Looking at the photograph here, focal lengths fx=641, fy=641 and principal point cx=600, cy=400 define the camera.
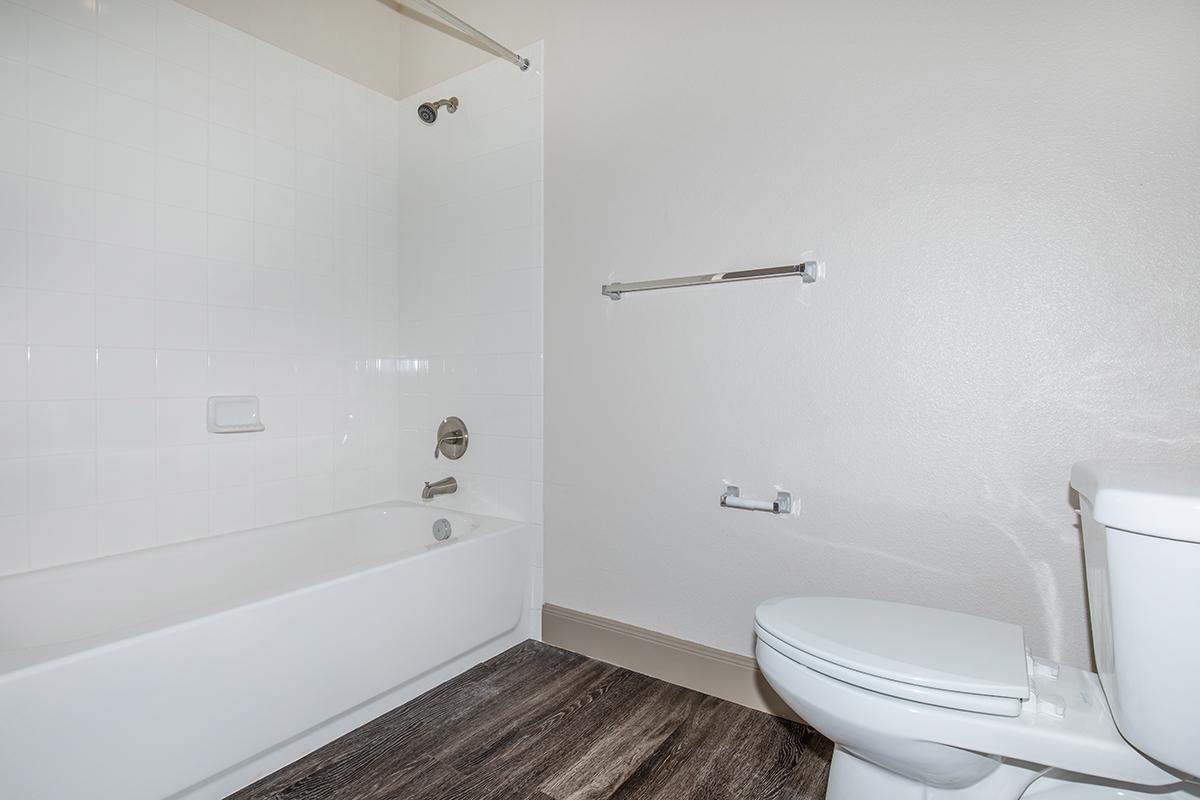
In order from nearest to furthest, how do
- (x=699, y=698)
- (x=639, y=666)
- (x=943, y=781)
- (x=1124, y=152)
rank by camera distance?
(x=943, y=781) < (x=1124, y=152) < (x=699, y=698) < (x=639, y=666)

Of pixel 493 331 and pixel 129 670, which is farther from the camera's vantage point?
pixel 493 331

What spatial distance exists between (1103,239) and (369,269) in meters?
2.41

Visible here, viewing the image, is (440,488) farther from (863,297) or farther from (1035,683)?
(1035,683)

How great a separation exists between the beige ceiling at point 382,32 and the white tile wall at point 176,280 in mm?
63

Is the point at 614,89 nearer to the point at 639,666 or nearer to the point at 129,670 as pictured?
the point at 639,666

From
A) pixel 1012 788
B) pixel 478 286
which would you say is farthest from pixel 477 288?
pixel 1012 788

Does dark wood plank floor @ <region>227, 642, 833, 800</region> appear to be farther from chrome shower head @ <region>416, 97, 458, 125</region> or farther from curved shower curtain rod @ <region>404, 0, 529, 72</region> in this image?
curved shower curtain rod @ <region>404, 0, 529, 72</region>

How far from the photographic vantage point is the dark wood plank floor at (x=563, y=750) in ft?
4.90

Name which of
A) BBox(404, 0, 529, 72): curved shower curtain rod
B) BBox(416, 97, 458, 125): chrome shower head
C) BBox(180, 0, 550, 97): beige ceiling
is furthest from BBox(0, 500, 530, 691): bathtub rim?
BBox(180, 0, 550, 97): beige ceiling

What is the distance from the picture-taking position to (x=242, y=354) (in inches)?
87.0

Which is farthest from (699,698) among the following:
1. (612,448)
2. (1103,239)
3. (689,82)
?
(689,82)

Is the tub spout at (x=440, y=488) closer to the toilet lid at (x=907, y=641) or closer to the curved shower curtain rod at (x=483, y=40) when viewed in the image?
the toilet lid at (x=907, y=641)

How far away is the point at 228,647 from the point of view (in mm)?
1404

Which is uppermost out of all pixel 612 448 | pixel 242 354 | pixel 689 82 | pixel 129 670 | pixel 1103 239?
pixel 689 82
